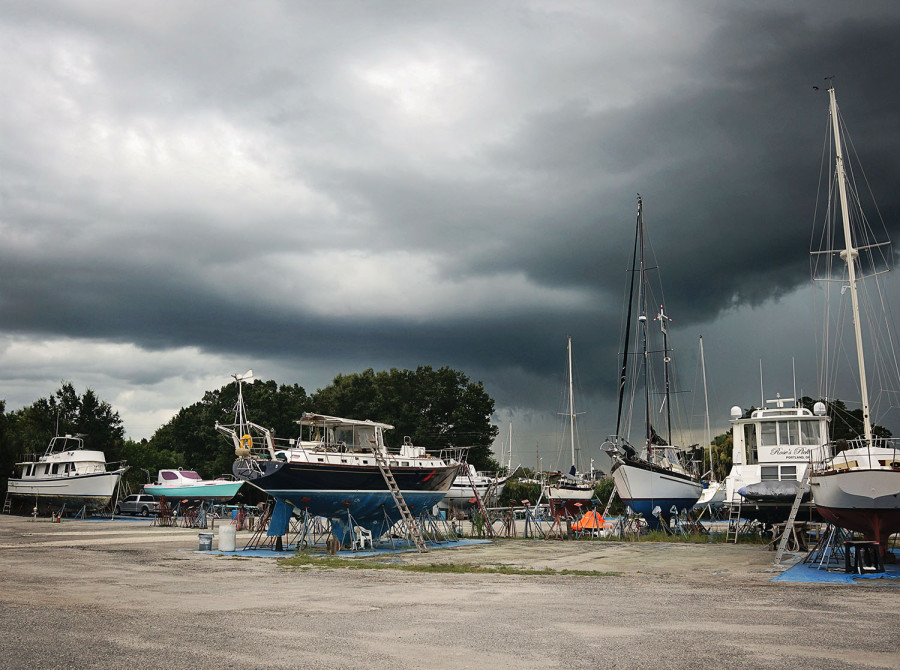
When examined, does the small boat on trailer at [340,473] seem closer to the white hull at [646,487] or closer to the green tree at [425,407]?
the white hull at [646,487]

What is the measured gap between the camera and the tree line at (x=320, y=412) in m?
65.4

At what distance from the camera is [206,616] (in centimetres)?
1102

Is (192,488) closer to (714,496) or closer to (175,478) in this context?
(175,478)

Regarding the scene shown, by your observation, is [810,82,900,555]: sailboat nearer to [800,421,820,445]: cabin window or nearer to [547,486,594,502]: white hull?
[800,421,820,445]: cabin window

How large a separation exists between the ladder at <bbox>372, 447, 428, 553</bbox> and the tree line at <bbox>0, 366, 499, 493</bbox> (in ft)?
134

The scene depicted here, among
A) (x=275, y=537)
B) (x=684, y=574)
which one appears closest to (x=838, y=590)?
(x=684, y=574)

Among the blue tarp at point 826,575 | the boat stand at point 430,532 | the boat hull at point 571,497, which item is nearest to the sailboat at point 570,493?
the boat hull at point 571,497

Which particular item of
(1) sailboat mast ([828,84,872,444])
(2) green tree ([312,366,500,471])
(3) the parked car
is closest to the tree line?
(2) green tree ([312,366,500,471])

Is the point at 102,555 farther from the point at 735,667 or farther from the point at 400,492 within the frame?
the point at 735,667

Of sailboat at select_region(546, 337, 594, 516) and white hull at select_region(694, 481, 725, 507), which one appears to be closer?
white hull at select_region(694, 481, 725, 507)

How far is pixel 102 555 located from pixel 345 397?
5046cm

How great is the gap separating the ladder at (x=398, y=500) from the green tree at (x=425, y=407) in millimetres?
41056

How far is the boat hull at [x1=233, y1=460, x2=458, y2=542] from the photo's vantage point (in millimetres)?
24391

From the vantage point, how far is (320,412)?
235 ft
